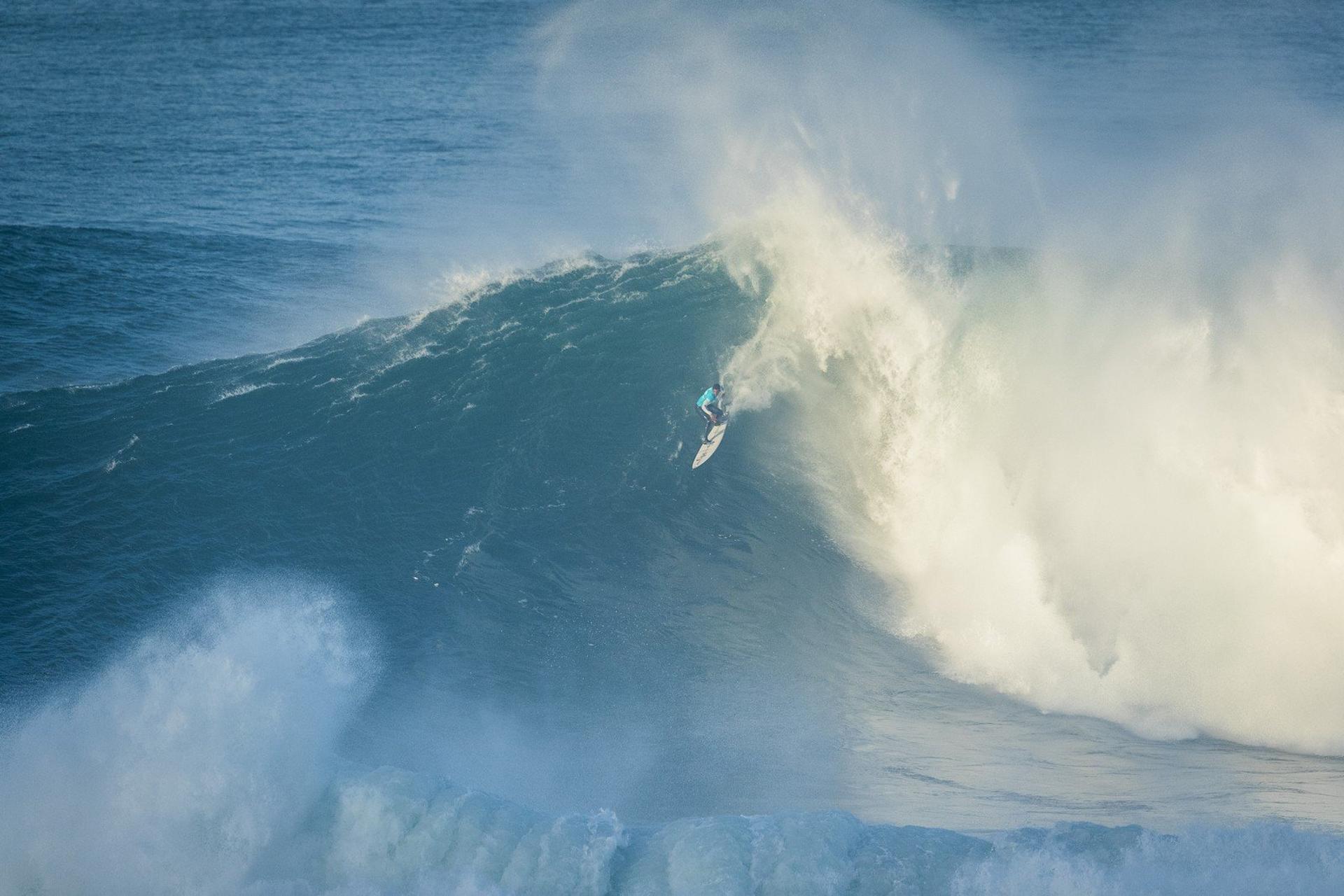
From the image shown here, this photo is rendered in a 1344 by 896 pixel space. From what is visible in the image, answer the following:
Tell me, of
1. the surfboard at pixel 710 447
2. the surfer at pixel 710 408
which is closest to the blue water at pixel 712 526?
the surfboard at pixel 710 447

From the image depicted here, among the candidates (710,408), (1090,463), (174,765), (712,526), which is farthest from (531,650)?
(1090,463)

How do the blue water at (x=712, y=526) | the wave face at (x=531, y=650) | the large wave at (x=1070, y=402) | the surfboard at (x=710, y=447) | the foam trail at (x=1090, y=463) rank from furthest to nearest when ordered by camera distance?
the surfboard at (x=710, y=447)
the large wave at (x=1070, y=402)
the foam trail at (x=1090, y=463)
the blue water at (x=712, y=526)
the wave face at (x=531, y=650)

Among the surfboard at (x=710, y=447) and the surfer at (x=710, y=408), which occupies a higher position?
the surfer at (x=710, y=408)

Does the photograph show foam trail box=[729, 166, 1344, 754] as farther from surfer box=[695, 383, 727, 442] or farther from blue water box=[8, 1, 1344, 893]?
surfer box=[695, 383, 727, 442]

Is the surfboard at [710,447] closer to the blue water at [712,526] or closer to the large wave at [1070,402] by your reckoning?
the blue water at [712,526]

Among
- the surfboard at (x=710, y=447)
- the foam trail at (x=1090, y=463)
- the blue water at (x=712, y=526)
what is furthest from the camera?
the surfboard at (x=710, y=447)

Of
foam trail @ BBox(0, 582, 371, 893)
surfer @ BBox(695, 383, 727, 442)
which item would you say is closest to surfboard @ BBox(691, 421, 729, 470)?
surfer @ BBox(695, 383, 727, 442)

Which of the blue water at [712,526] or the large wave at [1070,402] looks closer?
the blue water at [712,526]

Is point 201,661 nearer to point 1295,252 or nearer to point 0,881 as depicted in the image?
point 0,881
